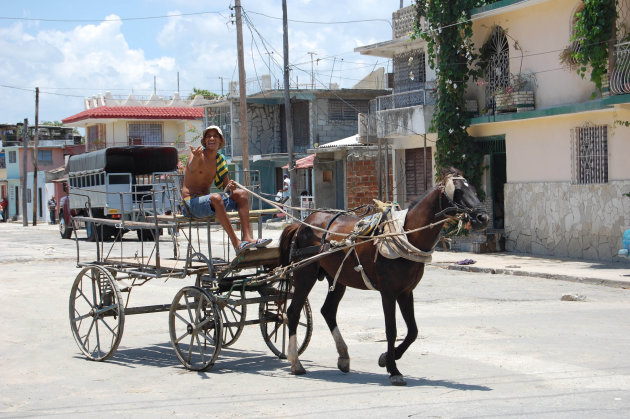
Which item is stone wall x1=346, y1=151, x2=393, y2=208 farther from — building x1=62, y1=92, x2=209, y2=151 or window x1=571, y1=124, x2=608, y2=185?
building x1=62, y1=92, x2=209, y2=151

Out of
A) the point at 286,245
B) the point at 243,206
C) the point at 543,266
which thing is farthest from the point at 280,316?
the point at 543,266

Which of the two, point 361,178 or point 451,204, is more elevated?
point 361,178

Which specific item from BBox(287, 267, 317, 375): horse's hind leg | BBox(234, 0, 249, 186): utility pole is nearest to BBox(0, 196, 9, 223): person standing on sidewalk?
BBox(234, 0, 249, 186): utility pole

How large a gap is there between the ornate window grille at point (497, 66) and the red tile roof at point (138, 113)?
36000mm

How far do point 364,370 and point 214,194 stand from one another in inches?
94.8

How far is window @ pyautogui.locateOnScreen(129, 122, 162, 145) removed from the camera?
184 ft

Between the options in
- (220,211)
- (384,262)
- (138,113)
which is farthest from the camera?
(138,113)

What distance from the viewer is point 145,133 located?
56.5 m

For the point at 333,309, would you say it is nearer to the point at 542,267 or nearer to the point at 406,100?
the point at 542,267

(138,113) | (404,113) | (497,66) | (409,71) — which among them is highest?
(138,113)

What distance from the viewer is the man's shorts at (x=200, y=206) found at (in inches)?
332

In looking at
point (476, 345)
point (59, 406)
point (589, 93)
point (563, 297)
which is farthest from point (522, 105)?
point (59, 406)

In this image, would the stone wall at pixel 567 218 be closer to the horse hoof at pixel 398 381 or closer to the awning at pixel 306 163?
the horse hoof at pixel 398 381

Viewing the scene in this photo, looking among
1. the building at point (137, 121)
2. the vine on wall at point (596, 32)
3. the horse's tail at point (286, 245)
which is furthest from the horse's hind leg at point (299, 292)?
the building at point (137, 121)
